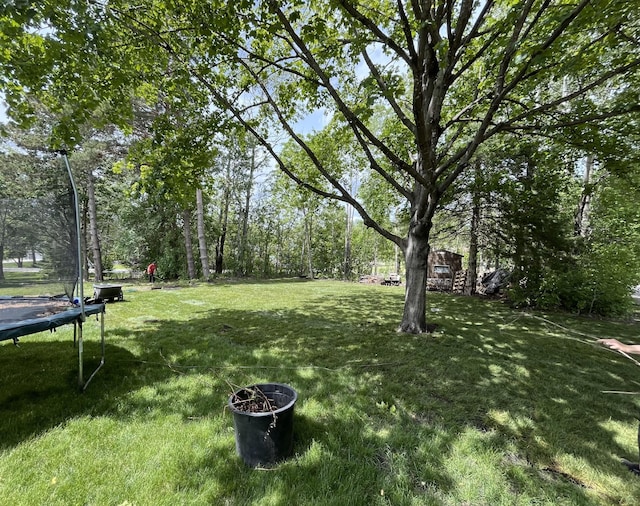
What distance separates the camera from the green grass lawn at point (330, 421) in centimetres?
169

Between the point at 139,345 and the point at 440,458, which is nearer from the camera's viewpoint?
the point at 440,458

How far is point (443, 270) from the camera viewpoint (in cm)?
1435

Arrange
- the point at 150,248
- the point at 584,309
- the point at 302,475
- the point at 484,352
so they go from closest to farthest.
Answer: the point at 302,475
the point at 484,352
the point at 584,309
the point at 150,248

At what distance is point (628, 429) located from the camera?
2438 millimetres

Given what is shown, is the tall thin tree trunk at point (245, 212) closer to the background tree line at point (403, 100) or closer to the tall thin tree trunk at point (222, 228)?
the tall thin tree trunk at point (222, 228)

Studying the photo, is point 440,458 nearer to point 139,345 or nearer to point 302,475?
point 302,475

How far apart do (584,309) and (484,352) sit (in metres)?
6.26

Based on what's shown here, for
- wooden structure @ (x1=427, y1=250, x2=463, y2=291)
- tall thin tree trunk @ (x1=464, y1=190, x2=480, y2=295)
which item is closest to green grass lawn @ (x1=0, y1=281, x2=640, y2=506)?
tall thin tree trunk @ (x1=464, y1=190, x2=480, y2=295)

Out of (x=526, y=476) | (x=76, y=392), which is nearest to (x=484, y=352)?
(x=526, y=476)

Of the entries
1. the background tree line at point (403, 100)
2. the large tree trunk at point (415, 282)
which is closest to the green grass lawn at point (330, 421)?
the large tree trunk at point (415, 282)

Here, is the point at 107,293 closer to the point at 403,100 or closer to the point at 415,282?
the point at 415,282

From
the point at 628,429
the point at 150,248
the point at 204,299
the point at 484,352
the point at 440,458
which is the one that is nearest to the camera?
the point at 440,458

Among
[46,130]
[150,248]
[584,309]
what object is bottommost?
[584,309]

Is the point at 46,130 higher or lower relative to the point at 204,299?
higher
